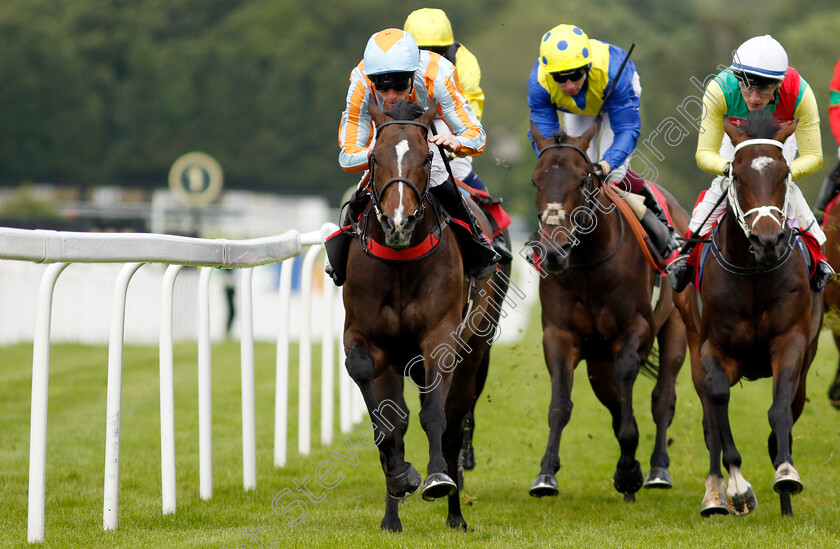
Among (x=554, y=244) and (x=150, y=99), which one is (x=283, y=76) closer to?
(x=150, y=99)

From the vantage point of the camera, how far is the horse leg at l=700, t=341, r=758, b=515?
5422 millimetres

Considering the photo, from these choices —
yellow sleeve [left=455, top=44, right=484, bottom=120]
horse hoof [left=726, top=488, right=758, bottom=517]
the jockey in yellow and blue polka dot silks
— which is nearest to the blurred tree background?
yellow sleeve [left=455, top=44, right=484, bottom=120]

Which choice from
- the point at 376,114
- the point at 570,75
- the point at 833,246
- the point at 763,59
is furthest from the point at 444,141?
the point at 833,246

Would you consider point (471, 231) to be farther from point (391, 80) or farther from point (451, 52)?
point (451, 52)

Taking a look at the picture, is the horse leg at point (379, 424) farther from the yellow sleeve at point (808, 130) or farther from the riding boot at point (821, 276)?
the yellow sleeve at point (808, 130)

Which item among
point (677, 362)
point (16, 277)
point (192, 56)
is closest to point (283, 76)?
point (192, 56)

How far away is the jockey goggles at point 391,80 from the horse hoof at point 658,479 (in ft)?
8.95

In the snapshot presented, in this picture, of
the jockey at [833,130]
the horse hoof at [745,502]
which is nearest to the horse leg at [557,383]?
the horse hoof at [745,502]

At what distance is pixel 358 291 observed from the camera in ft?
17.3

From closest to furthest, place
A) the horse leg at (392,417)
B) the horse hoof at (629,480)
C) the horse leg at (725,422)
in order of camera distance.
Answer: the horse leg at (392,417) < the horse leg at (725,422) < the horse hoof at (629,480)

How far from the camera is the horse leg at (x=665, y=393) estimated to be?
664 centimetres

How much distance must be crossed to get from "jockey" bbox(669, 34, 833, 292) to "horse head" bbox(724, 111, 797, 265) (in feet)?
0.61

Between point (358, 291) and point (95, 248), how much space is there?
118 cm

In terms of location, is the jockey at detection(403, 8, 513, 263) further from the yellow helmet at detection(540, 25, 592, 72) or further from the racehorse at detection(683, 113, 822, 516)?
the racehorse at detection(683, 113, 822, 516)
